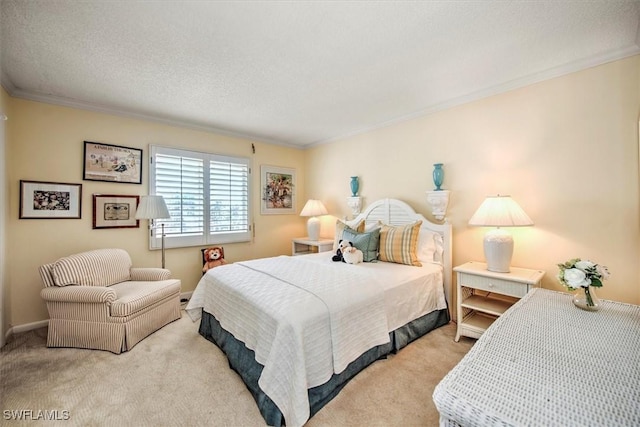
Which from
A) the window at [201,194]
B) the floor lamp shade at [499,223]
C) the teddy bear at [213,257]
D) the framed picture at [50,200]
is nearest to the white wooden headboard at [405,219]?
the floor lamp shade at [499,223]

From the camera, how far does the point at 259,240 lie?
4.44 m

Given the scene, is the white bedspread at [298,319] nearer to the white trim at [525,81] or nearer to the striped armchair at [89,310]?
the striped armchair at [89,310]

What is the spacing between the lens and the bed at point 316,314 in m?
1.52

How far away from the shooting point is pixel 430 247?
293 centimetres

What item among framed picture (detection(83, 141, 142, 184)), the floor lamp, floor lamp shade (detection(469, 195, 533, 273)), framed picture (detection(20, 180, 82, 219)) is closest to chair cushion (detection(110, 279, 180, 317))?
the floor lamp

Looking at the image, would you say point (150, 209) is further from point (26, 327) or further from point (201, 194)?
point (26, 327)

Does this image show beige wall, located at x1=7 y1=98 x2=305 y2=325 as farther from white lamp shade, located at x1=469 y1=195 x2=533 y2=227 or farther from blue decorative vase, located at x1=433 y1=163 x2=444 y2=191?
white lamp shade, located at x1=469 y1=195 x2=533 y2=227

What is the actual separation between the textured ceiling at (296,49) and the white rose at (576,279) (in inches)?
Result: 64.1

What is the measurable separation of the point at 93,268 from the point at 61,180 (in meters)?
1.10

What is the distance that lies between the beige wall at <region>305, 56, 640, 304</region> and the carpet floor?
1.23 m

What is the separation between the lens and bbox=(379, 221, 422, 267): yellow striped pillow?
9.12ft

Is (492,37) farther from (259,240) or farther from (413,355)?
(259,240)

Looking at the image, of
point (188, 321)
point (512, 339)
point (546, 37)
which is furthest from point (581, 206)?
point (188, 321)

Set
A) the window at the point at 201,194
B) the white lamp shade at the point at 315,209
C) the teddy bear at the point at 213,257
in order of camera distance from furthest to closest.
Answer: the white lamp shade at the point at 315,209 < the teddy bear at the point at 213,257 < the window at the point at 201,194
